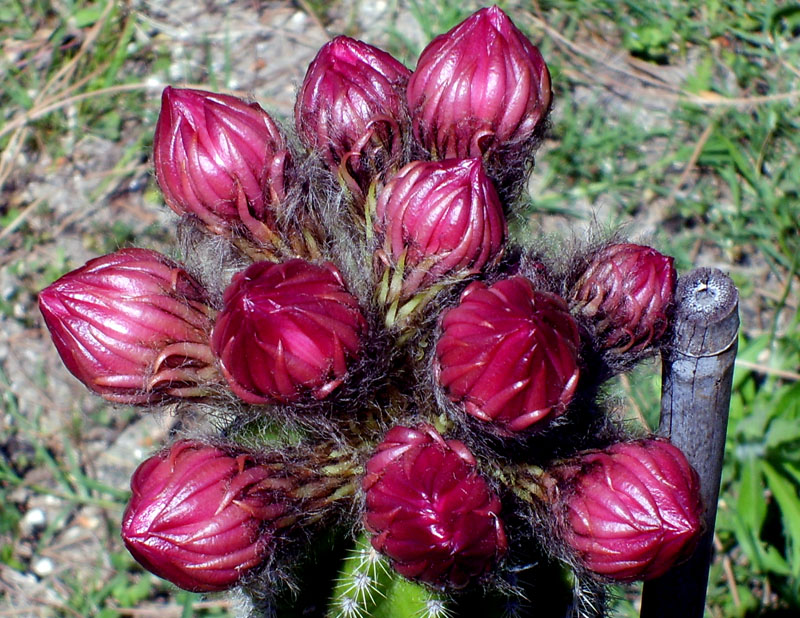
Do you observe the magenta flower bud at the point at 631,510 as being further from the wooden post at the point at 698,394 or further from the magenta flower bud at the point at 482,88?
the magenta flower bud at the point at 482,88

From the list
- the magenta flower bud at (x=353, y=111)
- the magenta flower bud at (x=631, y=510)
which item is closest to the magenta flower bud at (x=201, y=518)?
the magenta flower bud at (x=631, y=510)

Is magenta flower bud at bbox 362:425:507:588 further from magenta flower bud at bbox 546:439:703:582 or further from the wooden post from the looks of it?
the wooden post

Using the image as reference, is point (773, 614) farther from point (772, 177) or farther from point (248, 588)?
point (248, 588)

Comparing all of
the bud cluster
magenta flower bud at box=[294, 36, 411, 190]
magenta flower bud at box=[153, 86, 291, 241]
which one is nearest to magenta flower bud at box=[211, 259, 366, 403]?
the bud cluster

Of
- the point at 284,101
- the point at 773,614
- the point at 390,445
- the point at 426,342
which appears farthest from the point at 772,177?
the point at 390,445

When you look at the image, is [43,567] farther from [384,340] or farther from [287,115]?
[384,340]

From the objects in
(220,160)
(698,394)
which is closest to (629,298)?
(698,394)
